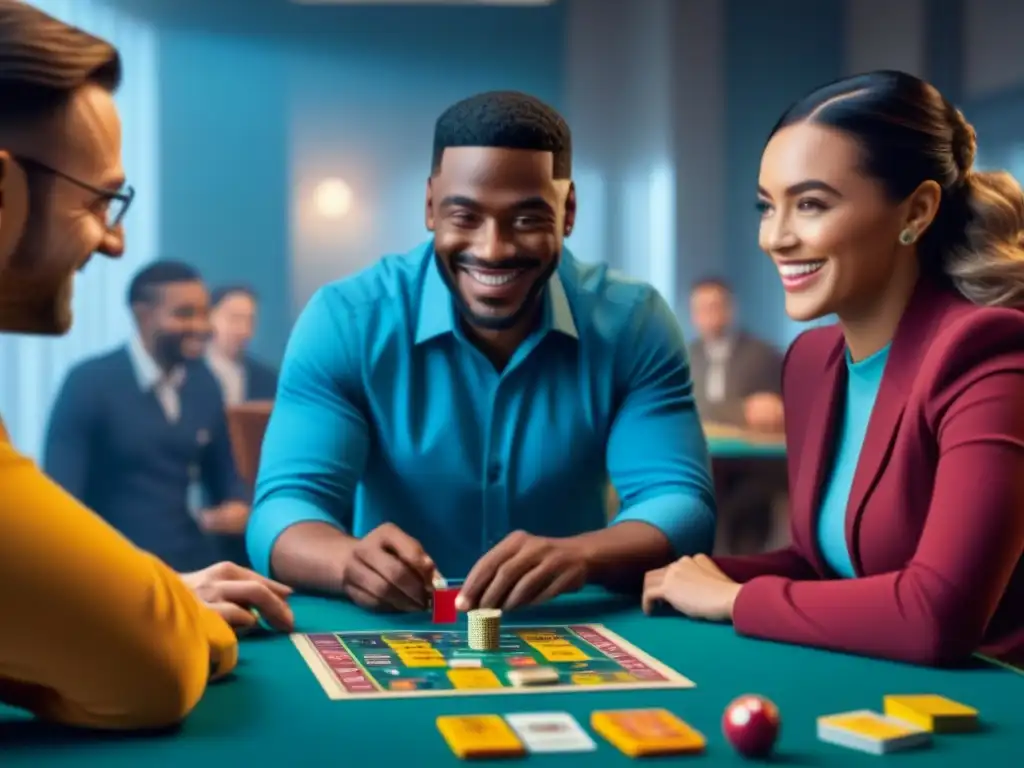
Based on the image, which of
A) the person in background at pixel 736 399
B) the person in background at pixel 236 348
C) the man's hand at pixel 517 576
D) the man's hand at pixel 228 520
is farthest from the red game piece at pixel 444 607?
the person in background at pixel 236 348

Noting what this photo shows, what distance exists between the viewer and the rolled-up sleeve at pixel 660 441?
2236mm

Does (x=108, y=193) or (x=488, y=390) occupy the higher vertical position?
(x=108, y=193)

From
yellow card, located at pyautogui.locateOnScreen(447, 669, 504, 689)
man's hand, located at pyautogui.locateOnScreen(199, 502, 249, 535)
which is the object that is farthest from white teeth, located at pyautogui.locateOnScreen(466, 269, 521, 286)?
man's hand, located at pyautogui.locateOnScreen(199, 502, 249, 535)

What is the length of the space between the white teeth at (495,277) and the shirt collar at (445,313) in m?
0.13

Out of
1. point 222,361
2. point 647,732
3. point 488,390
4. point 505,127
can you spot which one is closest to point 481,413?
point 488,390

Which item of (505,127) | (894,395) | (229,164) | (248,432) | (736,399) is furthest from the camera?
(229,164)

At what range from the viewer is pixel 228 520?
17.3 feet

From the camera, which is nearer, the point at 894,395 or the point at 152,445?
the point at 894,395

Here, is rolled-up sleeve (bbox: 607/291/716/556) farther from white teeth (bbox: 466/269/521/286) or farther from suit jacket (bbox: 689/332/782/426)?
suit jacket (bbox: 689/332/782/426)

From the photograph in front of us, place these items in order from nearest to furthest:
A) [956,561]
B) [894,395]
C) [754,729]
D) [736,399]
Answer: [754,729], [956,561], [894,395], [736,399]

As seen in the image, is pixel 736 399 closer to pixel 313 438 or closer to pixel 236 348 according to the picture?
pixel 236 348

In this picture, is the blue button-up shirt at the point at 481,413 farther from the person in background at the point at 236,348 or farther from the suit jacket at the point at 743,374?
the person in background at the point at 236,348

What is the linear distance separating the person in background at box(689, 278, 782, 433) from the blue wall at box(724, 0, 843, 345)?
41 cm

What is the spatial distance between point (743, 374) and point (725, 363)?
0.15 meters
